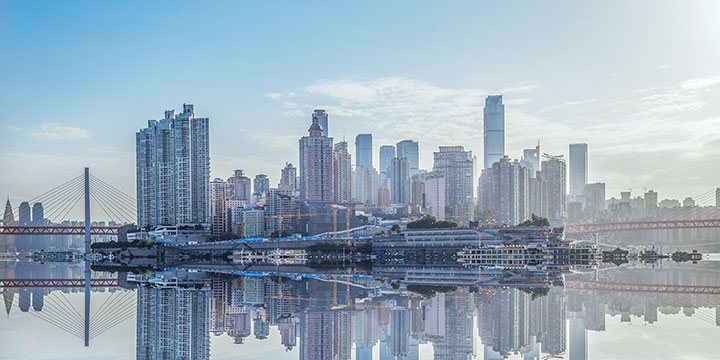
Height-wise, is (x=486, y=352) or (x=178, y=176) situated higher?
(x=178, y=176)

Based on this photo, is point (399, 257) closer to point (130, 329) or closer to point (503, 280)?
point (503, 280)

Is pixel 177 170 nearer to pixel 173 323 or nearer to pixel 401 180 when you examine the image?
pixel 173 323

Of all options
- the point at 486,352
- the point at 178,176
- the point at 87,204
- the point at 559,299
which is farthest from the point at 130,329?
the point at 178,176

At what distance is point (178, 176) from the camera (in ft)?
292

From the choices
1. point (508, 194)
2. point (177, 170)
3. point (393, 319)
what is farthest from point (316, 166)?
point (393, 319)

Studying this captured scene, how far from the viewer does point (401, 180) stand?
160 metres

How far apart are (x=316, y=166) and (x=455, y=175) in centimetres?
3314

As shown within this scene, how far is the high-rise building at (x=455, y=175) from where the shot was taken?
138 meters

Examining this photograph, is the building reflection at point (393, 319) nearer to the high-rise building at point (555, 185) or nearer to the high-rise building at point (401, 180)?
the high-rise building at point (555, 185)

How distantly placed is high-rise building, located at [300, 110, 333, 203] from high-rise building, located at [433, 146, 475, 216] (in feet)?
86.6

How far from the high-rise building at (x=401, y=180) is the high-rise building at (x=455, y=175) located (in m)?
11.9

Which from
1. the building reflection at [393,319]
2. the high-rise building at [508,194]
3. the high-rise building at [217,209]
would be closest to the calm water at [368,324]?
the building reflection at [393,319]

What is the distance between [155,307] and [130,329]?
457cm

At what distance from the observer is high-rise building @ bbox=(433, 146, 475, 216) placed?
5448 inches
